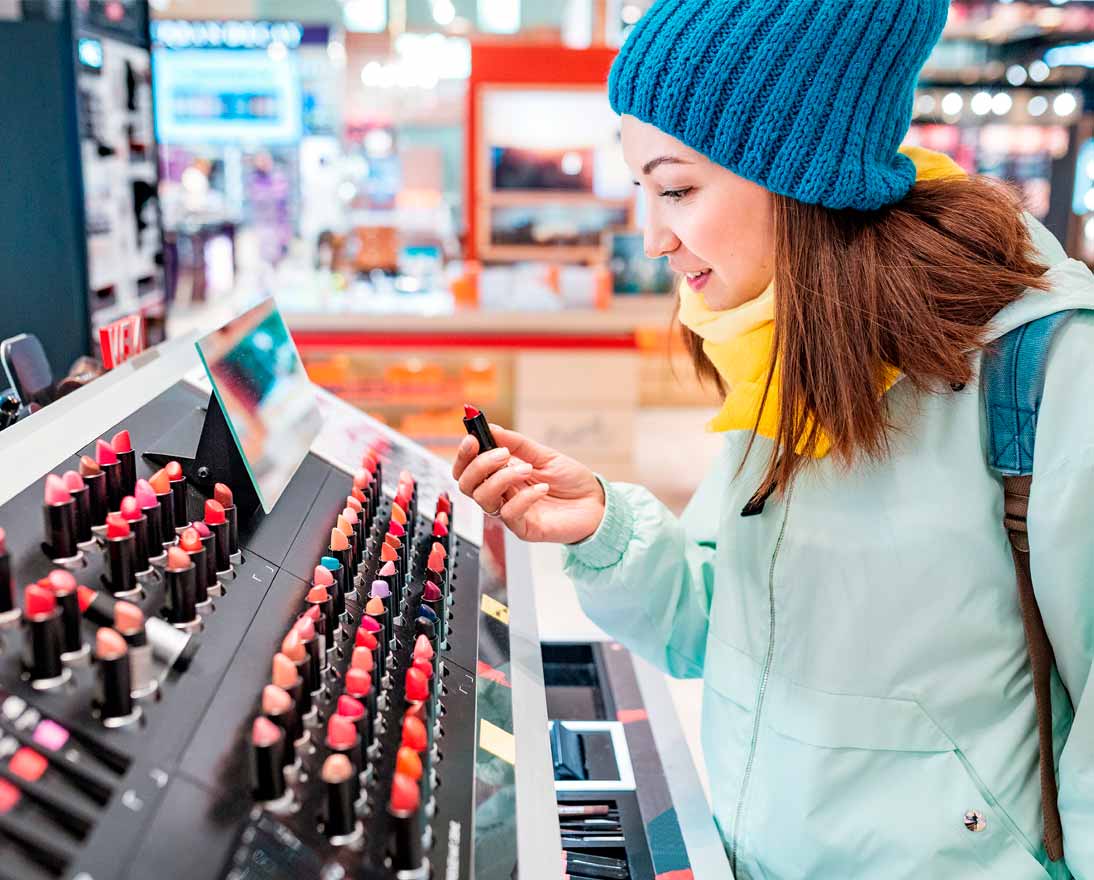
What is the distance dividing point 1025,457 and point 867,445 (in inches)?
5.5

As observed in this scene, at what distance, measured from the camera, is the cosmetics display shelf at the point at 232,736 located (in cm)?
57

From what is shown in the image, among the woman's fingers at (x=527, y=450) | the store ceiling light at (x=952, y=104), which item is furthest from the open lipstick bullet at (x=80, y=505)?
the store ceiling light at (x=952, y=104)

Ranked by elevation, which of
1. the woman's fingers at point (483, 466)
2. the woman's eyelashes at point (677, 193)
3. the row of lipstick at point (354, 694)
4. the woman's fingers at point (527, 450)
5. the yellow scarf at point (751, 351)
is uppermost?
the woman's eyelashes at point (677, 193)

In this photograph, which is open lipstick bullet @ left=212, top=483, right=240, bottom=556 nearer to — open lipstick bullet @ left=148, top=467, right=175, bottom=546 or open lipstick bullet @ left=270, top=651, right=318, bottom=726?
open lipstick bullet @ left=148, top=467, right=175, bottom=546

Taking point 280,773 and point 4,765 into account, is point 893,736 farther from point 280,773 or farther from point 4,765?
point 4,765

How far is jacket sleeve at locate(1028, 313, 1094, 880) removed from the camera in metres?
0.90

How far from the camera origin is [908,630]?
1.01 meters

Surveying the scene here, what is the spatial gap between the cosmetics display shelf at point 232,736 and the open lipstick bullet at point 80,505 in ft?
0.04

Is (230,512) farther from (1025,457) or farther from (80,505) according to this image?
(1025,457)

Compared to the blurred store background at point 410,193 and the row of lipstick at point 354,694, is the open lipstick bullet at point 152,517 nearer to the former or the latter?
the row of lipstick at point 354,694

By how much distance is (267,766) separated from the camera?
63cm

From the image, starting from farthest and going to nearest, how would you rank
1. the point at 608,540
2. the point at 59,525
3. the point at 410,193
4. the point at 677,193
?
the point at 410,193 → the point at 608,540 → the point at 677,193 → the point at 59,525

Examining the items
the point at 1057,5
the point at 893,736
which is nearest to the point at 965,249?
the point at 893,736

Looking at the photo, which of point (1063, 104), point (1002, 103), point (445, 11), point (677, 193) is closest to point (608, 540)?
point (677, 193)
